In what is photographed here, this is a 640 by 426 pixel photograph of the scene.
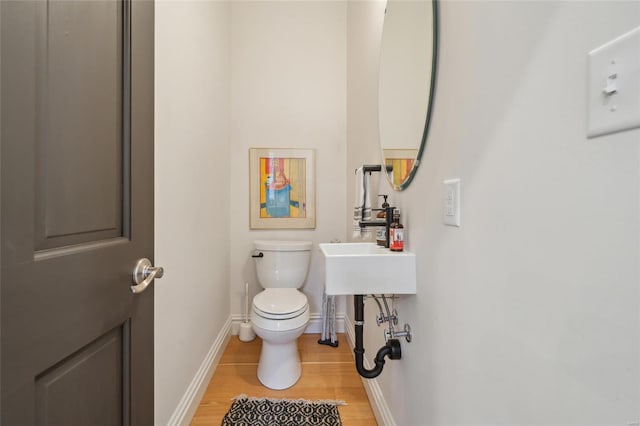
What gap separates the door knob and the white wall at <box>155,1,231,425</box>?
0.38 metres

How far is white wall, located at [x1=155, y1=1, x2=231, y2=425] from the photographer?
1176 mm

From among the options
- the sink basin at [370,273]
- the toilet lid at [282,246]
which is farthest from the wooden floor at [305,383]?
the sink basin at [370,273]

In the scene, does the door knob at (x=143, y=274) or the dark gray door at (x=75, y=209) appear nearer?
the dark gray door at (x=75, y=209)

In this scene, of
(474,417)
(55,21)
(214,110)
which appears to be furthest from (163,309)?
(214,110)

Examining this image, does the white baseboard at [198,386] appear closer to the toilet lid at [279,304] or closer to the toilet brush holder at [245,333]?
the toilet brush holder at [245,333]

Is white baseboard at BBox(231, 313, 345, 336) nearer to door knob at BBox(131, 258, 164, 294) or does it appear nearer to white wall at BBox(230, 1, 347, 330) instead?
white wall at BBox(230, 1, 347, 330)

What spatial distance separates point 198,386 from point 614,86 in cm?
190

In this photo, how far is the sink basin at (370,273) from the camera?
101 cm

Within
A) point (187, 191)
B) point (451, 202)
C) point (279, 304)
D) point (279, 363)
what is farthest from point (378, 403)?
point (187, 191)

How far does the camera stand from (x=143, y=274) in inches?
29.5

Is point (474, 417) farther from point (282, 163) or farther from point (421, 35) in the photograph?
point (282, 163)

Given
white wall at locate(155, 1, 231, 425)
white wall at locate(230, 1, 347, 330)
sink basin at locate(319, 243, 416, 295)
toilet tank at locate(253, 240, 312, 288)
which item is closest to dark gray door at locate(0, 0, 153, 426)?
white wall at locate(155, 1, 231, 425)

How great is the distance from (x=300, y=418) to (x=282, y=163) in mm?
1755

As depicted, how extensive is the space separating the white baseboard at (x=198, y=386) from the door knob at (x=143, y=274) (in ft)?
2.80
